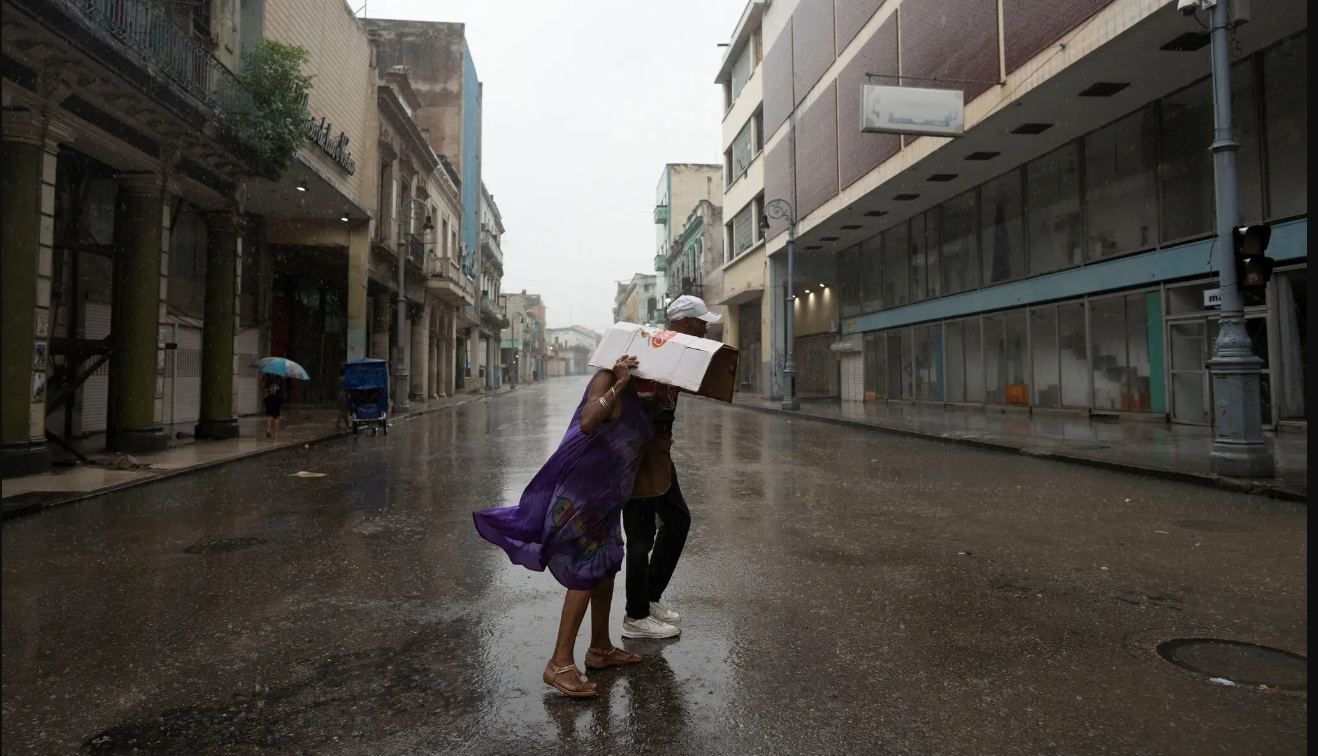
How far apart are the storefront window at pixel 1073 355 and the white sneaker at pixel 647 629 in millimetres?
18788

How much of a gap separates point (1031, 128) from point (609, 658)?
18739 millimetres

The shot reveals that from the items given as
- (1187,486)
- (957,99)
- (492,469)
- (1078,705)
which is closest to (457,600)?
(1078,705)

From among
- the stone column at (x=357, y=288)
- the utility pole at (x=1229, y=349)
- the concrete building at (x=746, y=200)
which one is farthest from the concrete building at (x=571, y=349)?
the utility pole at (x=1229, y=349)

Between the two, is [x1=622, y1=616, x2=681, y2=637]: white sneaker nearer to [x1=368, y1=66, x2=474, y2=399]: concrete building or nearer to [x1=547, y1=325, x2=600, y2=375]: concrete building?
[x1=368, y1=66, x2=474, y2=399]: concrete building

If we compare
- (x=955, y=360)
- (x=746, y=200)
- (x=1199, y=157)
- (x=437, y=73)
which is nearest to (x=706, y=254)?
(x=746, y=200)

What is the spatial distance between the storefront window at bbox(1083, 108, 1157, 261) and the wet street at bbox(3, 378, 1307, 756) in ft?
38.2

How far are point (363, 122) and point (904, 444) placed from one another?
20.3 metres

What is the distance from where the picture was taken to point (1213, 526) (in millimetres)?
6578

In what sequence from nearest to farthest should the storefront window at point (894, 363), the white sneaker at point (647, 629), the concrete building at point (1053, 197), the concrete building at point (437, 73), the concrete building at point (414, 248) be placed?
the white sneaker at point (647, 629), the concrete building at point (1053, 197), the concrete building at point (414, 248), the storefront window at point (894, 363), the concrete building at point (437, 73)

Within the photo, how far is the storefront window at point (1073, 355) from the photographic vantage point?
63.3 feet

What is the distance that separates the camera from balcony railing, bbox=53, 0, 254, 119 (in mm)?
9534

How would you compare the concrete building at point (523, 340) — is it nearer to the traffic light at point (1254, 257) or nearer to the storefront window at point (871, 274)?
the storefront window at point (871, 274)

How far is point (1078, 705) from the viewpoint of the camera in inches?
120

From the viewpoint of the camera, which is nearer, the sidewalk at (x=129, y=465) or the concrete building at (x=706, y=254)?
the sidewalk at (x=129, y=465)
